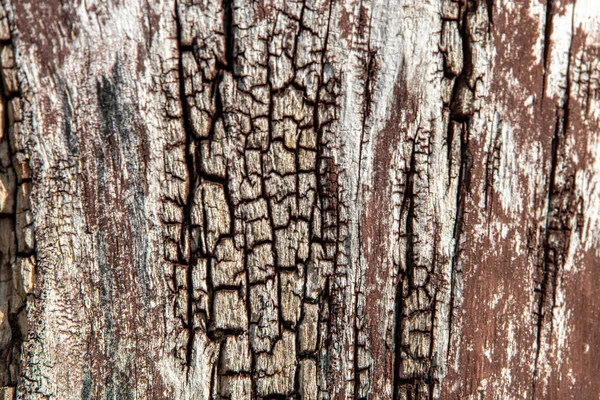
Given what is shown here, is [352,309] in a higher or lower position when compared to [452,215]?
lower

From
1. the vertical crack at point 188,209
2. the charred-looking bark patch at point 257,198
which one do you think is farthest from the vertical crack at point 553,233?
the vertical crack at point 188,209

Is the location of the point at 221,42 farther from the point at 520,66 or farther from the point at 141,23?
the point at 520,66

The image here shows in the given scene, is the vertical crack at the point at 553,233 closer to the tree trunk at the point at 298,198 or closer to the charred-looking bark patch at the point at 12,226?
the tree trunk at the point at 298,198

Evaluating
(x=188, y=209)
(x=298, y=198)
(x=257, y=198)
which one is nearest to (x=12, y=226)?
(x=188, y=209)

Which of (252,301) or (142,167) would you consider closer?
(142,167)

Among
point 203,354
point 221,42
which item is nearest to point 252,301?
point 203,354

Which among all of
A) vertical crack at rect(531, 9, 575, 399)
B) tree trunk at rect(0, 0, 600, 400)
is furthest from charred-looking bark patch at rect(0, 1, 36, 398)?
vertical crack at rect(531, 9, 575, 399)

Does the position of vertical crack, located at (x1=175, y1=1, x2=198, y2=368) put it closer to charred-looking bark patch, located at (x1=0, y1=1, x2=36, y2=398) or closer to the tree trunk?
the tree trunk

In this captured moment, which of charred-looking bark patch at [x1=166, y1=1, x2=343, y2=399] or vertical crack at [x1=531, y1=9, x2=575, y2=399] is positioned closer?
charred-looking bark patch at [x1=166, y1=1, x2=343, y2=399]
